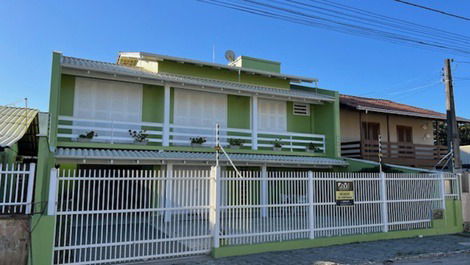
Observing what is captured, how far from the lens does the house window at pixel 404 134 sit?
21234 millimetres

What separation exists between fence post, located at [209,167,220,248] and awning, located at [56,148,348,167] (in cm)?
446

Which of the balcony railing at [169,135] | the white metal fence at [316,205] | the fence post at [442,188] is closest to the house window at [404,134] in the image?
the balcony railing at [169,135]

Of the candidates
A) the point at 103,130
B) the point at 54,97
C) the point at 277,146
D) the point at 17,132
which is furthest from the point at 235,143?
the point at 17,132

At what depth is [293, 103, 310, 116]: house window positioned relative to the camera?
17.8m

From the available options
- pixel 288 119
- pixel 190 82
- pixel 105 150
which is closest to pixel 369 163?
pixel 288 119

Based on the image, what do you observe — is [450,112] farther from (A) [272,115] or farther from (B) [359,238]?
(B) [359,238]

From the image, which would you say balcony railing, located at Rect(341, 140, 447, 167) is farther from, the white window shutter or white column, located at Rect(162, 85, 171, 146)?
white column, located at Rect(162, 85, 171, 146)

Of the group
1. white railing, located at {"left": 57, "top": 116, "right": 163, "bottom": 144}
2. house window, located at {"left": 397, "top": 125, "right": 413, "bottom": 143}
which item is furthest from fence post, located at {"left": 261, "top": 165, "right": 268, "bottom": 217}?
house window, located at {"left": 397, "top": 125, "right": 413, "bottom": 143}

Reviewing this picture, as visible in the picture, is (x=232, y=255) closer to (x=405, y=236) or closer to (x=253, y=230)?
(x=253, y=230)

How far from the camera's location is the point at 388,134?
19609 mm

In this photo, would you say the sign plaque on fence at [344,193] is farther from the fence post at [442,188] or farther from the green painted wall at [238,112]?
the green painted wall at [238,112]

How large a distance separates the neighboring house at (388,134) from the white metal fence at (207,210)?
682 cm

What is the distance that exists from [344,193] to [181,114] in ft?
26.5

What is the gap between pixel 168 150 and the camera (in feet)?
45.7
